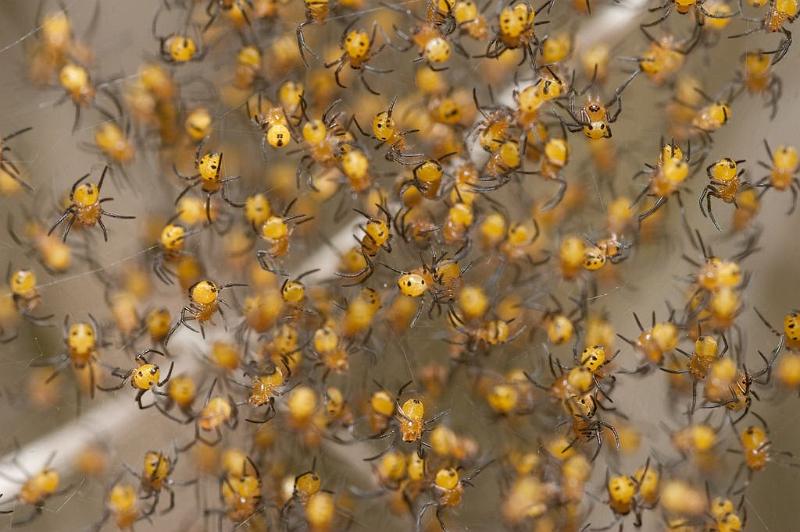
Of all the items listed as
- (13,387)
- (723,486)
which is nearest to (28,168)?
(13,387)

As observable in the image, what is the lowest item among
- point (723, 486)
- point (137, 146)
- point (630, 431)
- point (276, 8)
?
point (723, 486)

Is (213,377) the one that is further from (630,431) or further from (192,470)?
(630,431)

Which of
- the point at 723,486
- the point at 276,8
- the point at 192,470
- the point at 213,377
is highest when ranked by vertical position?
the point at 276,8

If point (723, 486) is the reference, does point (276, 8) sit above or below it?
above

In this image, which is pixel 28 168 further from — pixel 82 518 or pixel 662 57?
pixel 662 57

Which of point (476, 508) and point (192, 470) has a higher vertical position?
point (192, 470)

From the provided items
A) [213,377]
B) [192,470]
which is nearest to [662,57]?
[213,377]
